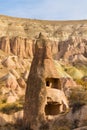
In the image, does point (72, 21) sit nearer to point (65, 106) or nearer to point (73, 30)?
point (73, 30)

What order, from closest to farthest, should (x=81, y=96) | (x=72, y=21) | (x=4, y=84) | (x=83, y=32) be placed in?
(x=81, y=96) → (x=4, y=84) → (x=83, y=32) → (x=72, y=21)

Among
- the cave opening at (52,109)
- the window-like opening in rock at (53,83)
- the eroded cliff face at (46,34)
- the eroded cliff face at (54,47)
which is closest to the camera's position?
the cave opening at (52,109)

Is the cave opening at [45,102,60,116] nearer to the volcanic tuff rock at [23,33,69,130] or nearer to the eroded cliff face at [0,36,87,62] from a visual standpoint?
the volcanic tuff rock at [23,33,69,130]

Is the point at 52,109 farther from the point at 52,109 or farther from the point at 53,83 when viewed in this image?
the point at 53,83

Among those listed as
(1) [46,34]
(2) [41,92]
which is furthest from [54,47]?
(2) [41,92]

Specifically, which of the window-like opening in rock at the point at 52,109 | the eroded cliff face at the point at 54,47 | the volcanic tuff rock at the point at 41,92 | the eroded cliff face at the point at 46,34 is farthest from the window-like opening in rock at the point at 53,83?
the eroded cliff face at the point at 54,47

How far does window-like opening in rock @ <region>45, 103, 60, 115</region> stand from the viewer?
3416 cm

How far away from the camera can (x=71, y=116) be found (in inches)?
1209

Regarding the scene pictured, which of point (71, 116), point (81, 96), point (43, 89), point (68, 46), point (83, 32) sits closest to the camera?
point (71, 116)

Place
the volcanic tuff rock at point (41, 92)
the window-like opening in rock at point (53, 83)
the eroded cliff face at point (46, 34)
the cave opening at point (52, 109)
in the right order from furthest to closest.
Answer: the eroded cliff face at point (46, 34), the window-like opening in rock at point (53, 83), the cave opening at point (52, 109), the volcanic tuff rock at point (41, 92)

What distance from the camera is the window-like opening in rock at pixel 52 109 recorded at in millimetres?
34156

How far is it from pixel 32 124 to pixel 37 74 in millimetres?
3452

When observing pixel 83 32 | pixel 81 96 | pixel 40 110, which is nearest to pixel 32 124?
pixel 40 110

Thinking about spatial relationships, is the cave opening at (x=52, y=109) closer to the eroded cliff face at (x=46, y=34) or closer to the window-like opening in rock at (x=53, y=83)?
the window-like opening in rock at (x=53, y=83)
